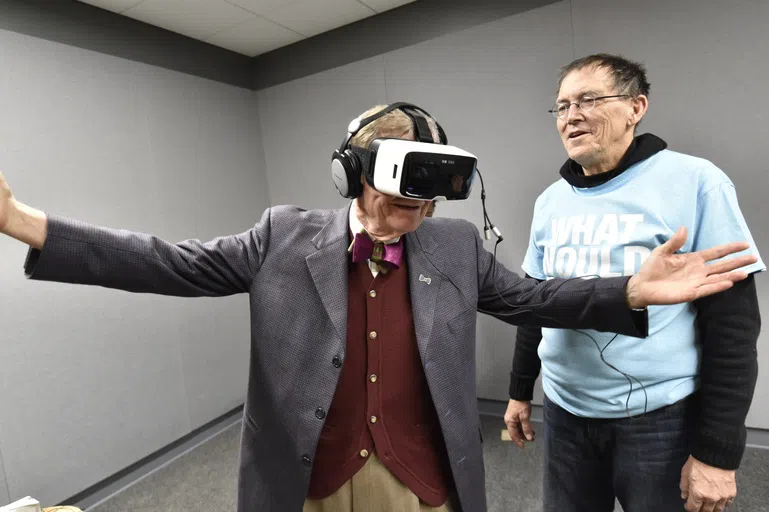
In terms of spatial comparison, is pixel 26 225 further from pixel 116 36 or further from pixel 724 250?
pixel 116 36

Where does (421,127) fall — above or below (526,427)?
above

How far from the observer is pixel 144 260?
82 cm

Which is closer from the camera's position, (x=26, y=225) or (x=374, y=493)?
(x=26, y=225)

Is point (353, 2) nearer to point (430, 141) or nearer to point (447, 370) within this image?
point (430, 141)

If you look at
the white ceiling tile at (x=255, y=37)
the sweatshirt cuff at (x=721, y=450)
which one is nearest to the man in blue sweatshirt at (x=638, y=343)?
the sweatshirt cuff at (x=721, y=450)

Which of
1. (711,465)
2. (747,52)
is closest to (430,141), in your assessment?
(711,465)

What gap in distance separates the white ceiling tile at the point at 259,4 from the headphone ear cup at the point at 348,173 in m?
2.17

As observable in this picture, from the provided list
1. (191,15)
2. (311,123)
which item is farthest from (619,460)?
(191,15)

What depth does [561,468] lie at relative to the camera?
134 centimetres

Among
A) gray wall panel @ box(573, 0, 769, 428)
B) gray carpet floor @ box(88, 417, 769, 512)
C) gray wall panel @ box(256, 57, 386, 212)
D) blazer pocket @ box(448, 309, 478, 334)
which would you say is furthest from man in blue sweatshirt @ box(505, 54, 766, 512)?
gray wall panel @ box(256, 57, 386, 212)

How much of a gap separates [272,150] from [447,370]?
10.0ft

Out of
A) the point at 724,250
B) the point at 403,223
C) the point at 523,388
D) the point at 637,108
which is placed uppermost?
the point at 637,108

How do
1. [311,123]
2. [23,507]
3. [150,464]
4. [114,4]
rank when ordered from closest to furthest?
[23,507]
[114,4]
[150,464]
[311,123]

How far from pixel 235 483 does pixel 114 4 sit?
2.69 meters
